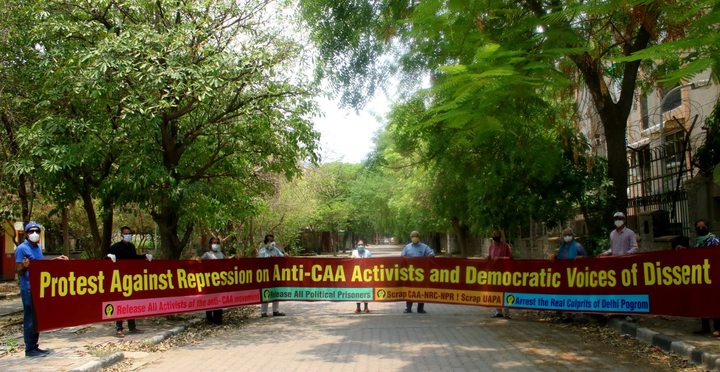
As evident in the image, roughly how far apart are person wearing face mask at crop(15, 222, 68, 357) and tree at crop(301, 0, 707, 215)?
638 centimetres

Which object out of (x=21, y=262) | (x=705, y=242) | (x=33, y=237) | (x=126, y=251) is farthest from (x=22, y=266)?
(x=705, y=242)

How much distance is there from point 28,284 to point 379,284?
7.08 m

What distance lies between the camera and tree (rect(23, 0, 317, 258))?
1123 centimetres

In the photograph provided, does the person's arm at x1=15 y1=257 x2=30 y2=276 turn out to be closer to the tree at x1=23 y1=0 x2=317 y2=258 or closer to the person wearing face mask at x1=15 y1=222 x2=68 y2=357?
the person wearing face mask at x1=15 y1=222 x2=68 y2=357

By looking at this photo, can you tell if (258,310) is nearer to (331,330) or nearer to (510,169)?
(331,330)

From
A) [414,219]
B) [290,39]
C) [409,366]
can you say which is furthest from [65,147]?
[414,219]

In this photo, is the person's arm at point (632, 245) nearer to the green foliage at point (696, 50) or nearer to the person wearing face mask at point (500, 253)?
the person wearing face mask at point (500, 253)

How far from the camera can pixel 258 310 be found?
47.7 feet

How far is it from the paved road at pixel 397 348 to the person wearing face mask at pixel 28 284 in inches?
65.6

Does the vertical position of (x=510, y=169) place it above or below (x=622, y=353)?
above

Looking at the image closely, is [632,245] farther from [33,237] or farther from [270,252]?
[33,237]

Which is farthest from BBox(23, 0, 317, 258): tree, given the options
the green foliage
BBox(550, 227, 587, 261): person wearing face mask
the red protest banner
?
the green foliage

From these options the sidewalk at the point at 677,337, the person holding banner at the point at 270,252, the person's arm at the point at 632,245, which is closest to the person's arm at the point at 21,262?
the person holding banner at the point at 270,252

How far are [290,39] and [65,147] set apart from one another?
5.72m
